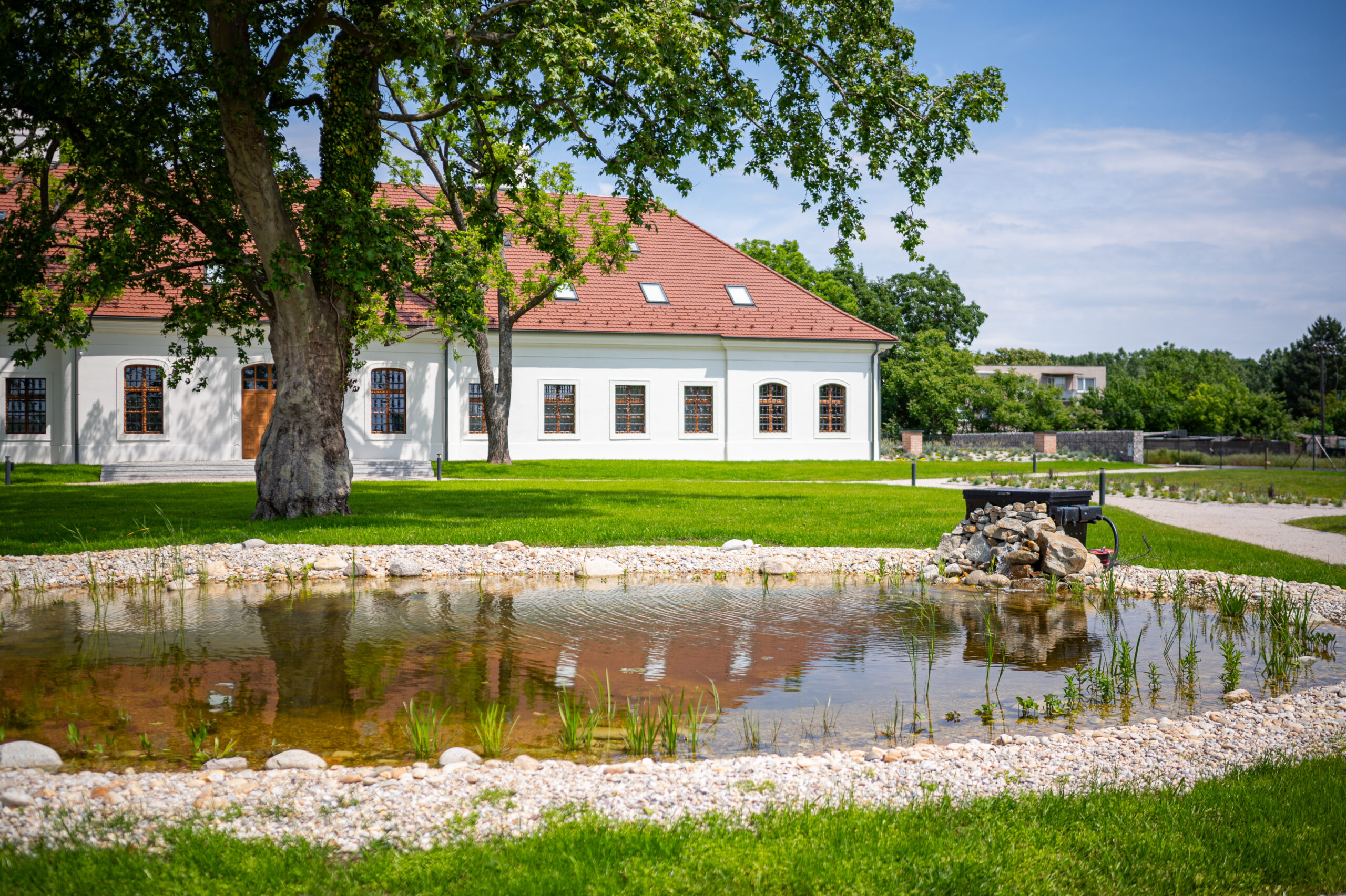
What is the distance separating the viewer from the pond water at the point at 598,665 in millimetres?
5223

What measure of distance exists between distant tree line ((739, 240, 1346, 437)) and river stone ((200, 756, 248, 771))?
4088cm

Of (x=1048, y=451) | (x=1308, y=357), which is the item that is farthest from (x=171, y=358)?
(x=1308, y=357)

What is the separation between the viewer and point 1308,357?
7844 cm

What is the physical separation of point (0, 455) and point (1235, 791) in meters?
32.2

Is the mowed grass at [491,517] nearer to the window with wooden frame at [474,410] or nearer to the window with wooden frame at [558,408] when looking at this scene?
the window with wooden frame at [474,410]

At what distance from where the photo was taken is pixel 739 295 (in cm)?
3406

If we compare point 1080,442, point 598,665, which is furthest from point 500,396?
point 1080,442

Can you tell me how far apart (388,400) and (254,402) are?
397cm

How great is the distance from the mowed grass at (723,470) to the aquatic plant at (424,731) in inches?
763

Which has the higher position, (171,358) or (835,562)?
(171,358)

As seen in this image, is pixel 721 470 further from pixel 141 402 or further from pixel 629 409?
pixel 141 402

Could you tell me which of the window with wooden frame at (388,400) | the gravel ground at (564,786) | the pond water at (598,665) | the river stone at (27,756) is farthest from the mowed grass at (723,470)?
the river stone at (27,756)

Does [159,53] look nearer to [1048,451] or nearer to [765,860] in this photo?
[765,860]

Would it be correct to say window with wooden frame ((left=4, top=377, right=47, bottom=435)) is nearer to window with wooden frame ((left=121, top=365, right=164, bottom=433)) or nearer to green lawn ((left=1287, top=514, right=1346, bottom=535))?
window with wooden frame ((left=121, top=365, right=164, bottom=433))
